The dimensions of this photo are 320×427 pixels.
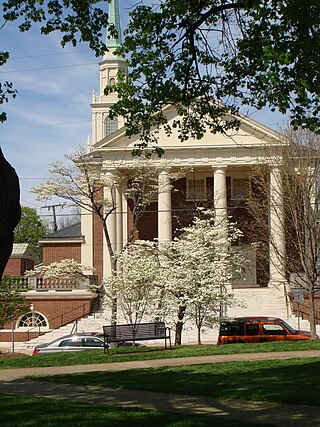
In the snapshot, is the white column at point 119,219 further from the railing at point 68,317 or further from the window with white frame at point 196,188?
the railing at point 68,317

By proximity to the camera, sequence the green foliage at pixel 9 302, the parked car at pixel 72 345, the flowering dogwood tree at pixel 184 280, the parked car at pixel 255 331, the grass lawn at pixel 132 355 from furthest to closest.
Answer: the green foliage at pixel 9 302 < the flowering dogwood tree at pixel 184 280 < the parked car at pixel 255 331 < the parked car at pixel 72 345 < the grass lawn at pixel 132 355

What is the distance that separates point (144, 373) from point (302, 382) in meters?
3.92

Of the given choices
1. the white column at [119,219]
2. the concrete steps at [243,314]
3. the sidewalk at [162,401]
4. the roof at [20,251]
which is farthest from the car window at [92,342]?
the roof at [20,251]

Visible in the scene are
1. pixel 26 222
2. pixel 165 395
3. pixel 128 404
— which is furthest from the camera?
pixel 26 222

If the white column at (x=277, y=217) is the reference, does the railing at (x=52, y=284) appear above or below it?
below

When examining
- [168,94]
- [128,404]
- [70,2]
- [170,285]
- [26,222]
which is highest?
[26,222]

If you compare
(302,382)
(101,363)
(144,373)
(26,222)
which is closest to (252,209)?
(101,363)

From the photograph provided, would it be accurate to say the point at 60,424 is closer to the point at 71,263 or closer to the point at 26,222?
the point at 71,263

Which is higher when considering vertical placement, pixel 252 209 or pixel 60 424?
pixel 252 209

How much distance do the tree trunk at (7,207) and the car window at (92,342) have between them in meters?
17.3

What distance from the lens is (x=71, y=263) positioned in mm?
31281

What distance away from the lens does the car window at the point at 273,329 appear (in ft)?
75.4

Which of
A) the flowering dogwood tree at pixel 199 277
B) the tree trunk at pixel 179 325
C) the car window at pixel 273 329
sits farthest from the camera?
the flowering dogwood tree at pixel 199 277

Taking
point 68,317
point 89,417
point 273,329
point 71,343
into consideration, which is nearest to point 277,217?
point 273,329
